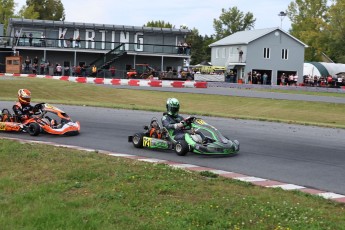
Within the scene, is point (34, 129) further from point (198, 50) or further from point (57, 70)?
point (198, 50)

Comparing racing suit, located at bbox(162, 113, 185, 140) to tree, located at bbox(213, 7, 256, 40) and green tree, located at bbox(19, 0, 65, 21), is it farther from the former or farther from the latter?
tree, located at bbox(213, 7, 256, 40)

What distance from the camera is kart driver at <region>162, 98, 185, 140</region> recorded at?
36.8ft

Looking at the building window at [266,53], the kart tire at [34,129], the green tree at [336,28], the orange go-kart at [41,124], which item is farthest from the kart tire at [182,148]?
the green tree at [336,28]

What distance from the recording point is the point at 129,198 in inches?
259

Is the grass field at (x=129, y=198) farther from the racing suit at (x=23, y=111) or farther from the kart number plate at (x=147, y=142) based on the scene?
the racing suit at (x=23, y=111)

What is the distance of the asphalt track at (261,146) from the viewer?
9.15 m

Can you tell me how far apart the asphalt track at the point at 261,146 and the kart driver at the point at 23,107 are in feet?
2.01

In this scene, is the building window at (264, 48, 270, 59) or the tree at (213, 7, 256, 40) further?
the tree at (213, 7, 256, 40)

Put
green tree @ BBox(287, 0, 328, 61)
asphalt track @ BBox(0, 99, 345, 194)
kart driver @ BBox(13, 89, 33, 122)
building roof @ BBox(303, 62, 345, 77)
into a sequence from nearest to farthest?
asphalt track @ BBox(0, 99, 345, 194)
kart driver @ BBox(13, 89, 33, 122)
building roof @ BBox(303, 62, 345, 77)
green tree @ BBox(287, 0, 328, 61)

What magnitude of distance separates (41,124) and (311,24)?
70.6m

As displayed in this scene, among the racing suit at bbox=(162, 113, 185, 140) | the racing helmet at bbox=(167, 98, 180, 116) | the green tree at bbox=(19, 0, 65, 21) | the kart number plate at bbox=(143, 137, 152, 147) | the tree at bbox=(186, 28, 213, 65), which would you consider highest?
the green tree at bbox=(19, 0, 65, 21)

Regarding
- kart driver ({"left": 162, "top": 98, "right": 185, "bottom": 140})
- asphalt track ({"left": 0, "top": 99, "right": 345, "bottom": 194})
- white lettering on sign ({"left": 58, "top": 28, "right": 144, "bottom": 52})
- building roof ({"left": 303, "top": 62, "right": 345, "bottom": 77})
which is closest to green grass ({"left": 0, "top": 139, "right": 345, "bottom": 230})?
asphalt track ({"left": 0, "top": 99, "right": 345, "bottom": 194})

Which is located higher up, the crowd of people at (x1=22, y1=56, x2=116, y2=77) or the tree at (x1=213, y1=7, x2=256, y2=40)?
the tree at (x1=213, y1=7, x2=256, y2=40)

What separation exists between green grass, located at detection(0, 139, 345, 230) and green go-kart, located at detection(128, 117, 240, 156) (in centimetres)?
216
